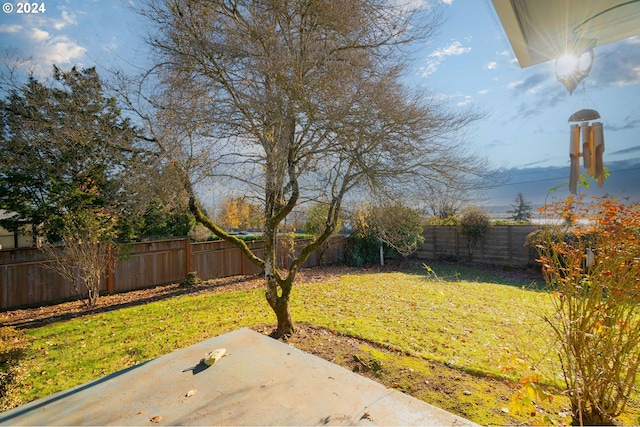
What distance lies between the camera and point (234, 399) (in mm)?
2408

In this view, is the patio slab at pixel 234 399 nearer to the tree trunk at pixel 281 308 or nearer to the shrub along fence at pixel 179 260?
the tree trunk at pixel 281 308

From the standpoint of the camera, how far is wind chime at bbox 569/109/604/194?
2051 mm

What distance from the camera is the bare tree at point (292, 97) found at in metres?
3.59

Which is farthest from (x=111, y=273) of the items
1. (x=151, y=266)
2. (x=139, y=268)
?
(x=151, y=266)

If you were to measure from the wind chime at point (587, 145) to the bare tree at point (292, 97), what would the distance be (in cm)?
161

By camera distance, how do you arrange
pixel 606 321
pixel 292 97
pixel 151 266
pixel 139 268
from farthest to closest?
pixel 151 266 → pixel 139 268 → pixel 292 97 → pixel 606 321

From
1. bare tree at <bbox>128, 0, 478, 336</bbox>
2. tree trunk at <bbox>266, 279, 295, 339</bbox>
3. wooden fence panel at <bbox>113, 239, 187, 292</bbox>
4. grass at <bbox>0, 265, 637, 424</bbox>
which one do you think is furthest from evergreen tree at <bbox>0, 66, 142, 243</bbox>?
tree trunk at <bbox>266, 279, 295, 339</bbox>

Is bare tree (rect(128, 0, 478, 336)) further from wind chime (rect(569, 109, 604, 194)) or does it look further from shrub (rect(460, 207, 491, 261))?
shrub (rect(460, 207, 491, 261))

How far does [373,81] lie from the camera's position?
404 centimetres

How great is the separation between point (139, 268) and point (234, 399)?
25.9ft

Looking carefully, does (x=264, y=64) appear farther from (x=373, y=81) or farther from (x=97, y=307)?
(x=97, y=307)

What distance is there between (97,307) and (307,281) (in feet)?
17.3

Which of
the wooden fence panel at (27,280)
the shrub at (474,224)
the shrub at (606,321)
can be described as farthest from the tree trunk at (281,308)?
the shrub at (474,224)

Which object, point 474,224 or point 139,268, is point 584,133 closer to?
point 139,268
